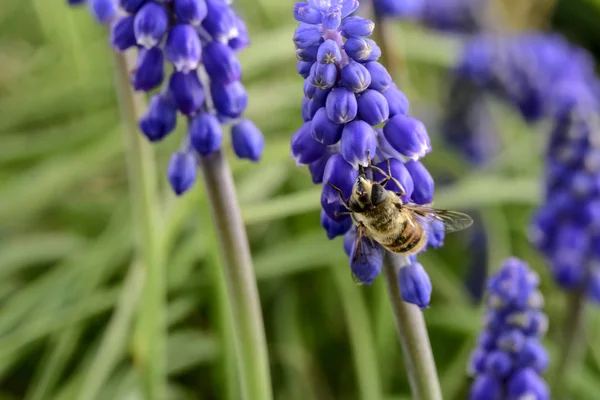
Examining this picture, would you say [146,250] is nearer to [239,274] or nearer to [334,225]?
[239,274]

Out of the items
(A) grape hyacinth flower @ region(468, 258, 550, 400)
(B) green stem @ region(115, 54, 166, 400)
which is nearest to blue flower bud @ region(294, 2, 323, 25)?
(A) grape hyacinth flower @ region(468, 258, 550, 400)

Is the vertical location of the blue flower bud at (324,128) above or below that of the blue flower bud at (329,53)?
below


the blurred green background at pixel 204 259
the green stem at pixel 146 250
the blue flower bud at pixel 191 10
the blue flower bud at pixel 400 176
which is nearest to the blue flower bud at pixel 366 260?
the blue flower bud at pixel 400 176

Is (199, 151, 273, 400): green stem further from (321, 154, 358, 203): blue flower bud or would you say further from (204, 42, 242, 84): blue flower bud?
(321, 154, 358, 203): blue flower bud

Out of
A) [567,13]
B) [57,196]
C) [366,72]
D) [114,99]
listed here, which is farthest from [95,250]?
[567,13]

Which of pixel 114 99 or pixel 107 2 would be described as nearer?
pixel 107 2

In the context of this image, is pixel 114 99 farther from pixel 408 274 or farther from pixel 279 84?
pixel 408 274

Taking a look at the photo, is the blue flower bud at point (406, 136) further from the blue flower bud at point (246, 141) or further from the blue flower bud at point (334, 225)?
the blue flower bud at point (246, 141)
